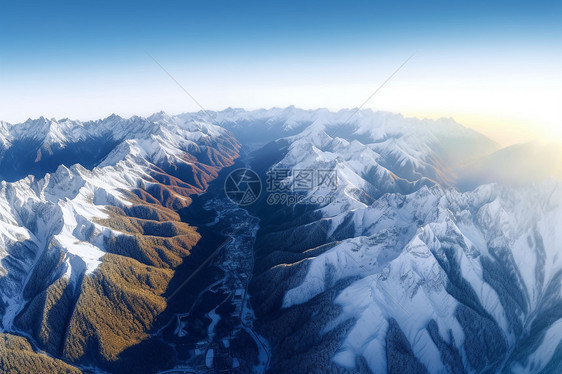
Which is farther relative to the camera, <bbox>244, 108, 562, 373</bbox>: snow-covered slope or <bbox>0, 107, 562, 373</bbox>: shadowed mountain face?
<bbox>0, 107, 562, 373</bbox>: shadowed mountain face

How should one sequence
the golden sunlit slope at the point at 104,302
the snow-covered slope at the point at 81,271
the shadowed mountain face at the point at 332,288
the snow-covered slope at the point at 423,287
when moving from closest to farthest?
the snow-covered slope at the point at 423,287 → the shadowed mountain face at the point at 332,288 → the golden sunlit slope at the point at 104,302 → the snow-covered slope at the point at 81,271

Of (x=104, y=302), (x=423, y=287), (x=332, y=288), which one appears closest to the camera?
(x=423, y=287)

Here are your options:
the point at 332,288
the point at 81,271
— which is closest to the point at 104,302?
the point at 81,271

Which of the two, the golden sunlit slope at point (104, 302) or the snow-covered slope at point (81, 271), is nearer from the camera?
the golden sunlit slope at point (104, 302)

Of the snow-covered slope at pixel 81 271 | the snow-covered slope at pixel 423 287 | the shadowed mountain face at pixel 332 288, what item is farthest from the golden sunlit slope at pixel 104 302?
the snow-covered slope at pixel 423 287

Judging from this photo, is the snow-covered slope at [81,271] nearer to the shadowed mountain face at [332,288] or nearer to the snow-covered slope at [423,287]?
the shadowed mountain face at [332,288]

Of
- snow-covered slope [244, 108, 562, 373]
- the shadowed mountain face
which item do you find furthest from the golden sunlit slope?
snow-covered slope [244, 108, 562, 373]

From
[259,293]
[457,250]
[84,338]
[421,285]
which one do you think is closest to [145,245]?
[84,338]

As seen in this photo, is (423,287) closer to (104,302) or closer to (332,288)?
(332,288)

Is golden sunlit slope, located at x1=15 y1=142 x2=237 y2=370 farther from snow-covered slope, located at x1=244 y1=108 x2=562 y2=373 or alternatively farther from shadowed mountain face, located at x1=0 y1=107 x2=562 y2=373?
snow-covered slope, located at x1=244 y1=108 x2=562 y2=373

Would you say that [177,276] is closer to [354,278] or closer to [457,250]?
[354,278]

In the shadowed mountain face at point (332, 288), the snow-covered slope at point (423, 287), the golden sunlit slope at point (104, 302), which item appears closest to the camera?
the snow-covered slope at point (423, 287)

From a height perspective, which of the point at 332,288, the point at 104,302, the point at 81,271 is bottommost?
the point at 104,302
